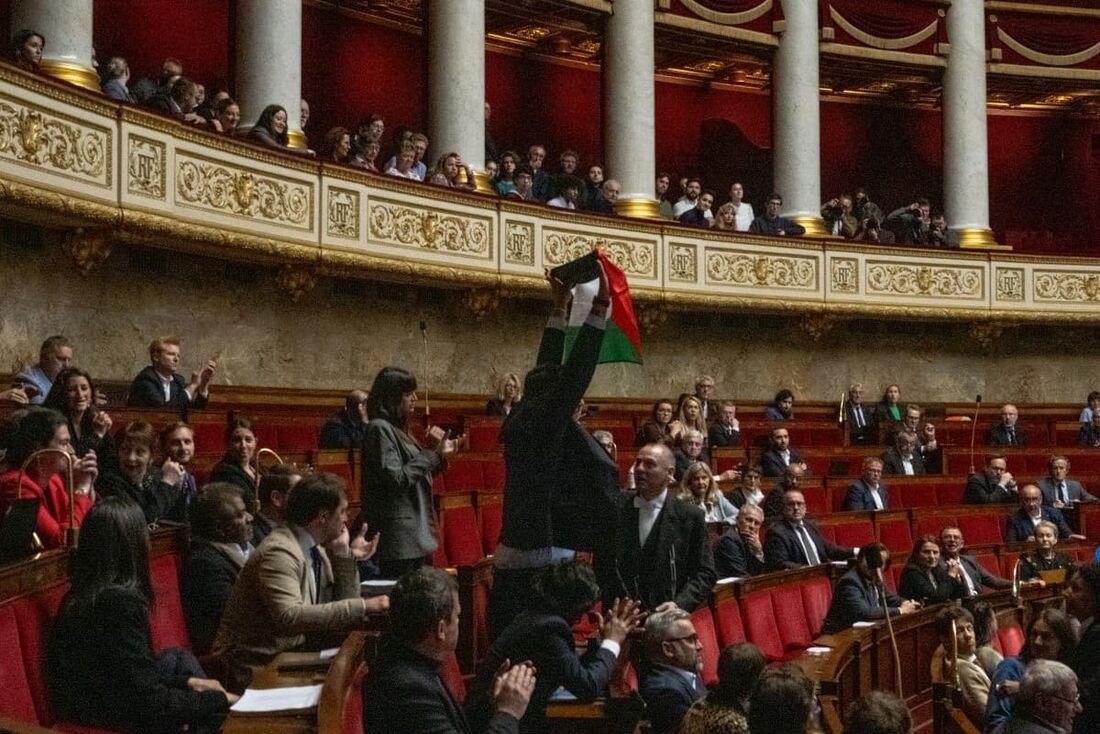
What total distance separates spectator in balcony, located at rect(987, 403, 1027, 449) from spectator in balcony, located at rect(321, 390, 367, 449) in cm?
616

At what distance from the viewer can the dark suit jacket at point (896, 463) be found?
10125 millimetres

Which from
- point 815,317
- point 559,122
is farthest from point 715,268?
point 559,122

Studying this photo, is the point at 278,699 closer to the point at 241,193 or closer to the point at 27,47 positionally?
the point at 27,47

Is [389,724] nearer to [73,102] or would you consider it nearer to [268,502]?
[268,502]

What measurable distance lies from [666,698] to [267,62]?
284 inches

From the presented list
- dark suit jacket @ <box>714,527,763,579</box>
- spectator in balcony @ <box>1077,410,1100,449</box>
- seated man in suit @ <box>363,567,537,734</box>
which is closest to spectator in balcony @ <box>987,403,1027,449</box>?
spectator in balcony @ <box>1077,410,1100,449</box>

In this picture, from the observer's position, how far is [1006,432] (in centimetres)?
1145

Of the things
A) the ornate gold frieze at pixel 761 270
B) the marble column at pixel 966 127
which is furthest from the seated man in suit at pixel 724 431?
the marble column at pixel 966 127

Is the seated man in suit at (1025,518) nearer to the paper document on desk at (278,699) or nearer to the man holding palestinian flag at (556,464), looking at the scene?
the man holding palestinian flag at (556,464)

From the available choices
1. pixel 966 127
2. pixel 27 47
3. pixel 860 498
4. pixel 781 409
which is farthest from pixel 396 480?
pixel 966 127

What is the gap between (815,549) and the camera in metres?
6.98

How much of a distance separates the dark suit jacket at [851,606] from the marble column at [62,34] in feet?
15.5

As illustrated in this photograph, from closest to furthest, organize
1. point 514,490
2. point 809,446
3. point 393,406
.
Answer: point 514,490, point 393,406, point 809,446

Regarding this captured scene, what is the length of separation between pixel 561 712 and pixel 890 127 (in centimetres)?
1412
